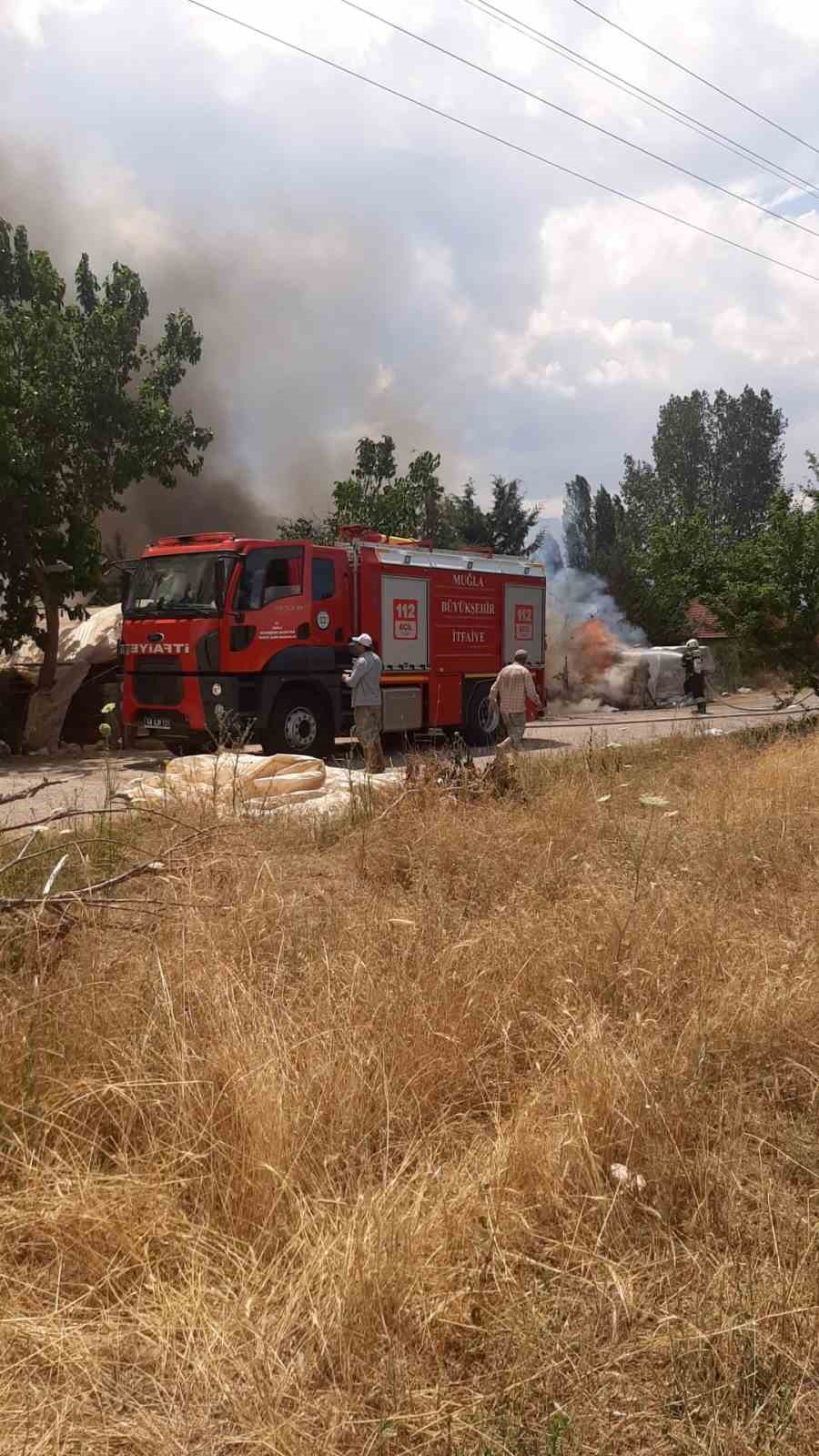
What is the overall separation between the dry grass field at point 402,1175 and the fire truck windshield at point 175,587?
809cm

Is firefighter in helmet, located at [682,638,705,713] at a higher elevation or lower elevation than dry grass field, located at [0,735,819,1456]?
higher

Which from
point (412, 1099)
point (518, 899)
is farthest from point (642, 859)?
point (412, 1099)

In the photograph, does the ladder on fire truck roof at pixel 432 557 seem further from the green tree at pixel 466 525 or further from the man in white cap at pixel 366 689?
the green tree at pixel 466 525

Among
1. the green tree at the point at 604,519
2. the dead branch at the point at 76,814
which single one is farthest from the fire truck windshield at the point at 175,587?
the green tree at the point at 604,519

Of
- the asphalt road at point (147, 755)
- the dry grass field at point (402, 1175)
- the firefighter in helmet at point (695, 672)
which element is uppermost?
the firefighter in helmet at point (695, 672)

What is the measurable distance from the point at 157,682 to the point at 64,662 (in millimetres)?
2978

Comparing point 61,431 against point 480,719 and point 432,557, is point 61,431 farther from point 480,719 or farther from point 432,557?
point 480,719

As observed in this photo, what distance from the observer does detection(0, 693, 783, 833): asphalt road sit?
340 inches

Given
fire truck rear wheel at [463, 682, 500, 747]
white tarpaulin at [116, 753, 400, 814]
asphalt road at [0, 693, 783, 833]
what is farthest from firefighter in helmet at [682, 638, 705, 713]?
white tarpaulin at [116, 753, 400, 814]

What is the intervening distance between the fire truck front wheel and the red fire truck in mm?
13

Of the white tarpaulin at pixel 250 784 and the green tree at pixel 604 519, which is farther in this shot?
the green tree at pixel 604 519

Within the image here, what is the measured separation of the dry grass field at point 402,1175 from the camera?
196 cm

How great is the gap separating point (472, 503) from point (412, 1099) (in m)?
35.2

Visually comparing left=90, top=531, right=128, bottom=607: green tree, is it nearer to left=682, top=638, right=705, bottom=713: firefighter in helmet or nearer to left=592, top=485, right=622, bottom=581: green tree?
left=682, top=638, right=705, bottom=713: firefighter in helmet
